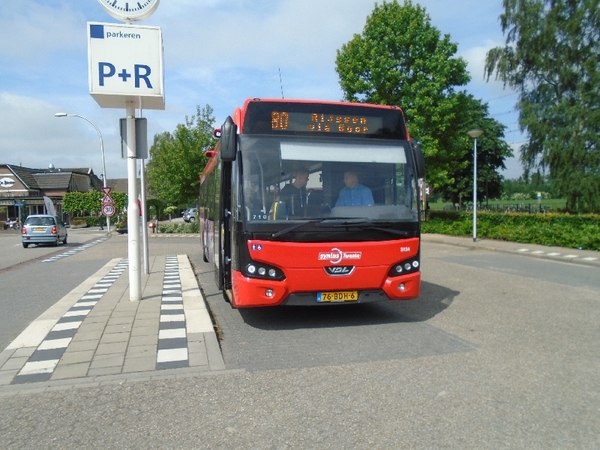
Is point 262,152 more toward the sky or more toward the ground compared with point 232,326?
more toward the sky

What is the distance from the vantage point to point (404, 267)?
721cm

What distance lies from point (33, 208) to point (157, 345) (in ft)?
204

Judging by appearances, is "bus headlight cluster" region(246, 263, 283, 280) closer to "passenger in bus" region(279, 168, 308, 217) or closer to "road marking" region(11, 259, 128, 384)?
"passenger in bus" region(279, 168, 308, 217)

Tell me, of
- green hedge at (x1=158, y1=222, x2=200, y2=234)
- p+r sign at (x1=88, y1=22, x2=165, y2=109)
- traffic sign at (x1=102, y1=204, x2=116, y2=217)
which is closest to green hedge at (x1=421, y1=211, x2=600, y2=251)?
green hedge at (x1=158, y1=222, x2=200, y2=234)

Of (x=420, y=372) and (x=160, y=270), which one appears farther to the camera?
(x=160, y=270)

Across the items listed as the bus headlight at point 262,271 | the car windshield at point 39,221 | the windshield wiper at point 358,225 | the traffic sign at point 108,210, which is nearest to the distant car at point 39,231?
the car windshield at point 39,221

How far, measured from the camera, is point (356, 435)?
381 centimetres

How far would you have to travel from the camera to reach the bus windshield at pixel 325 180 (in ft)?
22.0

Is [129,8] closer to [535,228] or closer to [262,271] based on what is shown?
[262,271]

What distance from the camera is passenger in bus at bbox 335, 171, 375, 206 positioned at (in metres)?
6.96

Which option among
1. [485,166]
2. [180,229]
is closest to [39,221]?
[180,229]

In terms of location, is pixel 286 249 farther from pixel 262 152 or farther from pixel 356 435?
pixel 356 435

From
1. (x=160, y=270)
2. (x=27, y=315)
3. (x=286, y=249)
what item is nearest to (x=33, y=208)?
(x=160, y=270)

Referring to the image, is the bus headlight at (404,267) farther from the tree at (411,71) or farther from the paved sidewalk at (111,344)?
the tree at (411,71)
